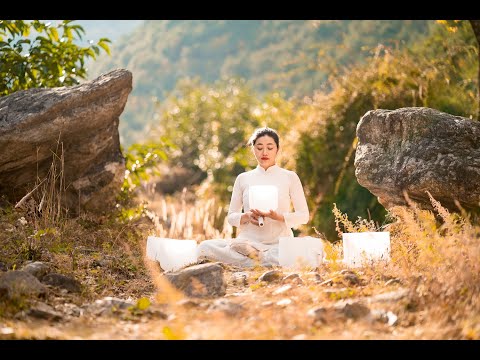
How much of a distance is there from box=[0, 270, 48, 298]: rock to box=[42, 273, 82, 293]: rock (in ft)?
1.03

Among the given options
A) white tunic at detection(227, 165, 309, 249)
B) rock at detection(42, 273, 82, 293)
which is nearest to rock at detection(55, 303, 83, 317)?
rock at detection(42, 273, 82, 293)

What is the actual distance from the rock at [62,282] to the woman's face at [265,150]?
241cm

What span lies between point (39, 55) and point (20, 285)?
180 inches

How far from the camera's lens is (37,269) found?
16.9 ft

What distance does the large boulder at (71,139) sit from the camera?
275 inches

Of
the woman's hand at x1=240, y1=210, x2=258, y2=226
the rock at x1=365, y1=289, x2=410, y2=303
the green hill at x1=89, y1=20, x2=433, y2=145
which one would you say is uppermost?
the green hill at x1=89, y1=20, x2=433, y2=145

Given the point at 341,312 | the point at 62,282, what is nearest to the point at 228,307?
the point at 341,312

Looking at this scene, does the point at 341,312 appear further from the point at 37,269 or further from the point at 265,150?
the point at 265,150

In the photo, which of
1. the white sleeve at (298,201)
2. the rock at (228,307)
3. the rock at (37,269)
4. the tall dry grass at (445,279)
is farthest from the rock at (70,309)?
the white sleeve at (298,201)

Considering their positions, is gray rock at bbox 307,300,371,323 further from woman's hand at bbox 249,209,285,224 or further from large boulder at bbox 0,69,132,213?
large boulder at bbox 0,69,132,213

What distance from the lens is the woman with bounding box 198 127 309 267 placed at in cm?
648

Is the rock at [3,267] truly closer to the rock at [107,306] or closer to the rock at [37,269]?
the rock at [37,269]
